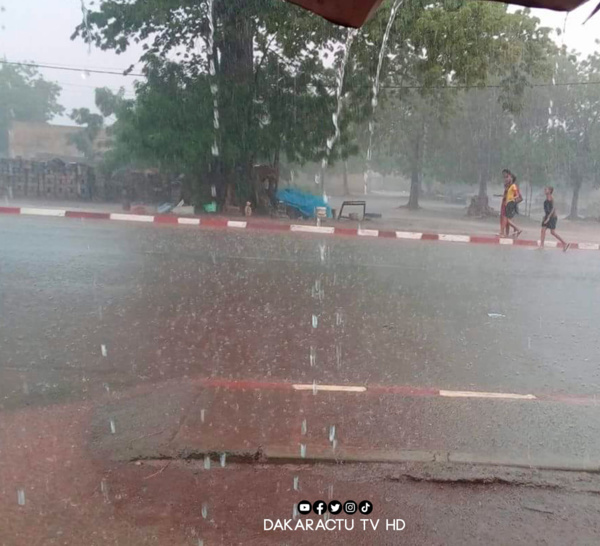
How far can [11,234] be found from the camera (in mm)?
12852

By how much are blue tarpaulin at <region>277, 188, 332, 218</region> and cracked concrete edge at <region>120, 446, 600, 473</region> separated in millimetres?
18158

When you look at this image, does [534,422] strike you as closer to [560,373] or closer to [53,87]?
[560,373]

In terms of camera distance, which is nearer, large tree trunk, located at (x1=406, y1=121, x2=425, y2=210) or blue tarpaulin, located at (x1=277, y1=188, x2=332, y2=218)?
blue tarpaulin, located at (x1=277, y1=188, x2=332, y2=218)

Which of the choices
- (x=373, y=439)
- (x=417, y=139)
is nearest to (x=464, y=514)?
(x=373, y=439)

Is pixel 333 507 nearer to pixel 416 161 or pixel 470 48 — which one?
pixel 470 48

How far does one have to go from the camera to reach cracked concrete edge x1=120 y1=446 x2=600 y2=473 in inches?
147

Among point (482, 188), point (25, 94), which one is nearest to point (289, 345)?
point (482, 188)

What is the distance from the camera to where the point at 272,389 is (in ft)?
16.0

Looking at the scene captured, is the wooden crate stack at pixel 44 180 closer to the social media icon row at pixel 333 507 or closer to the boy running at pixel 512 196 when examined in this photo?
the boy running at pixel 512 196

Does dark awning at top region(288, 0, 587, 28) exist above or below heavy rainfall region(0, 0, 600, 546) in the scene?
above

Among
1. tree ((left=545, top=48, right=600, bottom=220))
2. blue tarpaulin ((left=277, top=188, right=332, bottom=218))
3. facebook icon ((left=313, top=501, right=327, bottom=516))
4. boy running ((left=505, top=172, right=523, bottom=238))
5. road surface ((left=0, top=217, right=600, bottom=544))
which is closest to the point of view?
facebook icon ((left=313, top=501, right=327, bottom=516))

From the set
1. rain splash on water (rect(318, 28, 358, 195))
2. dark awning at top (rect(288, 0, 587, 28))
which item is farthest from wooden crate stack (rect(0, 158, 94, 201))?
dark awning at top (rect(288, 0, 587, 28))

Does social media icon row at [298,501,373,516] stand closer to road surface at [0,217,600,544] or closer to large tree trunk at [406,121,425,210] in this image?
road surface at [0,217,600,544]

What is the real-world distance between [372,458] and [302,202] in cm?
1889
